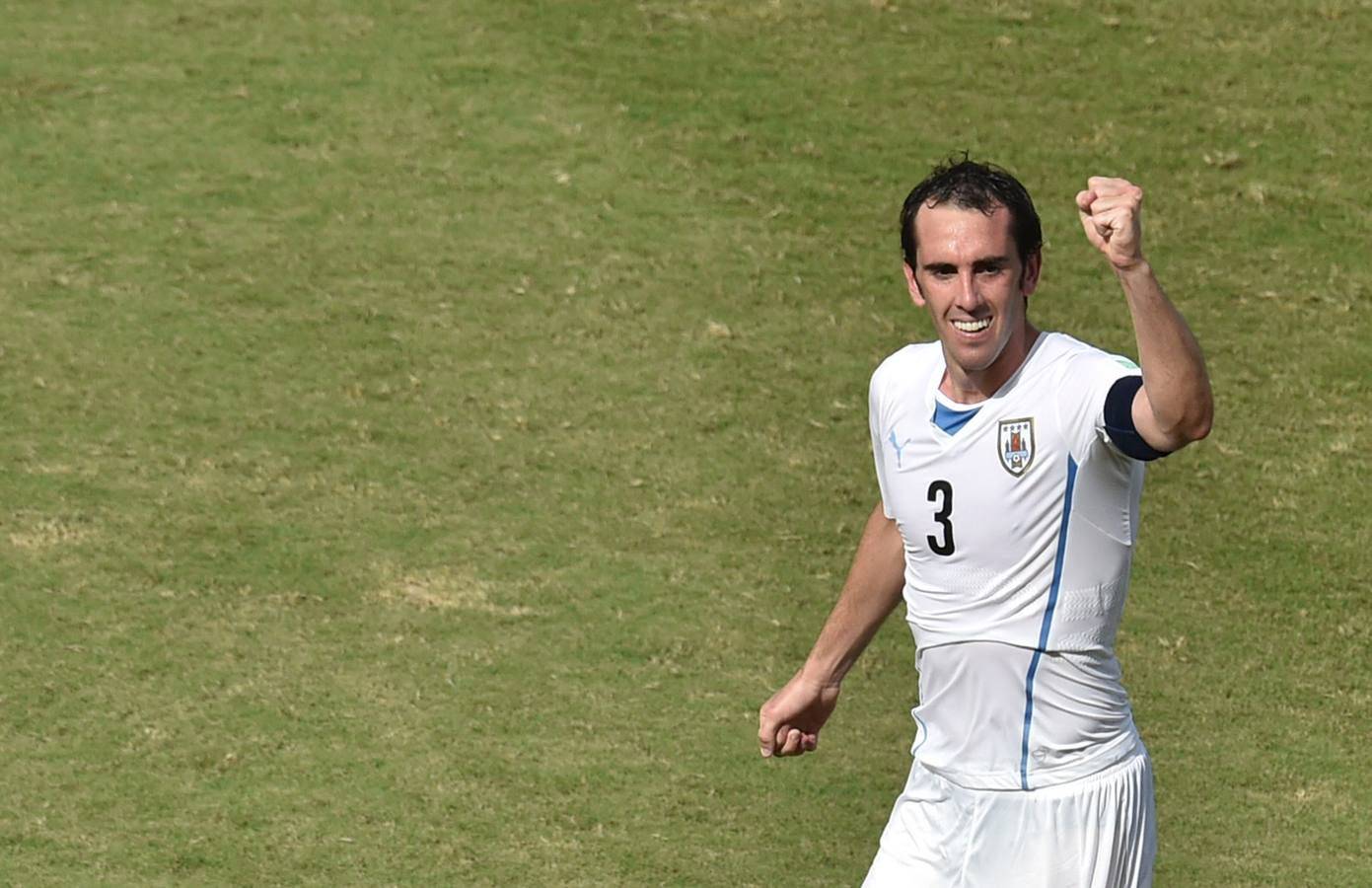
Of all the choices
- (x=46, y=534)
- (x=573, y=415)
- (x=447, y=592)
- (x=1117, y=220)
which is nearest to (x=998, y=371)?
(x=1117, y=220)

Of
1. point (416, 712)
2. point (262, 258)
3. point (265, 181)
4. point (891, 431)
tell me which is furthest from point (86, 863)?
point (265, 181)

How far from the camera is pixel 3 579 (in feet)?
26.0

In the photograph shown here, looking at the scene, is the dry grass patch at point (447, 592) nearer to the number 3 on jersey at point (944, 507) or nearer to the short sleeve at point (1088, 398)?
the number 3 on jersey at point (944, 507)

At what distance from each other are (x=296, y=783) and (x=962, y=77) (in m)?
5.96

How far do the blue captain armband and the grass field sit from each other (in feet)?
8.54

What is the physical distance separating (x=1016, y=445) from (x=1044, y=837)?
0.83m

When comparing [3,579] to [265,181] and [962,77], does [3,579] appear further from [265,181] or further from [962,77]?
[962,77]

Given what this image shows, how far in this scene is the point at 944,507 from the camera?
14.7ft

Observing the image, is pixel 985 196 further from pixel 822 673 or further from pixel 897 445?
pixel 822 673

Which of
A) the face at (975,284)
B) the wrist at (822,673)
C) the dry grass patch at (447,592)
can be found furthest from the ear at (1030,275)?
the dry grass patch at (447,592)

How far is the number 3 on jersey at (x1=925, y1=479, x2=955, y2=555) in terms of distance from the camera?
4480 mm

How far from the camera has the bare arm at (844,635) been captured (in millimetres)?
4848

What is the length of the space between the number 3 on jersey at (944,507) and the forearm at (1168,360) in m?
0.61

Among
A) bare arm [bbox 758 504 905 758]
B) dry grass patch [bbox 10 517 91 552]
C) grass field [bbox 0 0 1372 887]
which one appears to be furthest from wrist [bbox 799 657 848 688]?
dry grass patch [bbox 10 517 91 552]
